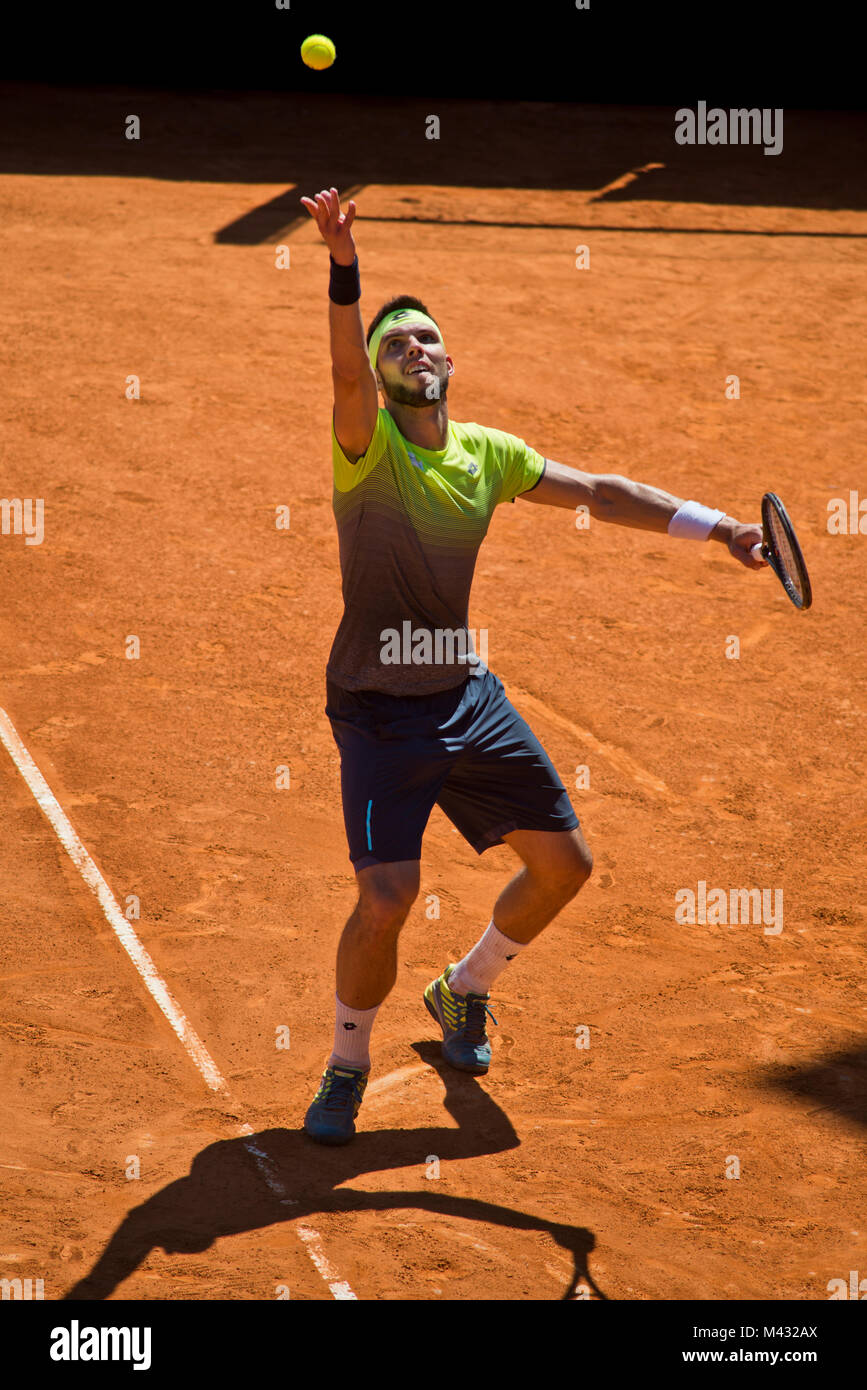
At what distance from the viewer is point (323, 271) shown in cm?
1286

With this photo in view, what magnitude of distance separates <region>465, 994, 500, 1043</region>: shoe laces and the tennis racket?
67.2 inches

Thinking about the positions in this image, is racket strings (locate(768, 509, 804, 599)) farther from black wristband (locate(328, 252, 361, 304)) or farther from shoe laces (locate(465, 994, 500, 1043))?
shoe laces (locate(465, 994, 500, 1043))

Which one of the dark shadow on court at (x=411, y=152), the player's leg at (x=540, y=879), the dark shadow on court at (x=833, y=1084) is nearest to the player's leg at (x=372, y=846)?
the player's leg at (x=540, y=879)

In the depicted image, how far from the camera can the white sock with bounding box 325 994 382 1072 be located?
464 cm

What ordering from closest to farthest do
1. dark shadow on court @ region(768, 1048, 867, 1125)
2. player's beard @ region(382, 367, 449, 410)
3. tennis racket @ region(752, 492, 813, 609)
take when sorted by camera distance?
player's beard @ region(382, 367, 449, 410) < tennis racket @ region(752, 492, 813, 609) < dark shadow on court @ region(768, 1048, 867, 1125)

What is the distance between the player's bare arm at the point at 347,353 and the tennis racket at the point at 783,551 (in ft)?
4.49

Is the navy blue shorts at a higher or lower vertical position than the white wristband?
lower

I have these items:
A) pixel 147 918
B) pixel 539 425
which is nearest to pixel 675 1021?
pixel 147 918

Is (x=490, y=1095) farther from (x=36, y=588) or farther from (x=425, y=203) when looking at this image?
(x=425, y=203)

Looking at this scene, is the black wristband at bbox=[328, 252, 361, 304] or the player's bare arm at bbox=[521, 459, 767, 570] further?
the player's bare arm at bbox=[521, 459, 767, 570]

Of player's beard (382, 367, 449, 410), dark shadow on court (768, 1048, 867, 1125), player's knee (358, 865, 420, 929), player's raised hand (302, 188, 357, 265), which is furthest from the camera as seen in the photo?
dark shadow on court (768, 1048, 867, 1125)

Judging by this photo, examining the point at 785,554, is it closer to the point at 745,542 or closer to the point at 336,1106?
the point at 745,542

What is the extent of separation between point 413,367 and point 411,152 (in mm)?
12904

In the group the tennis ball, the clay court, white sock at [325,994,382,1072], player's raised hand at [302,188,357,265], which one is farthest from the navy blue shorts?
the tennis ball
